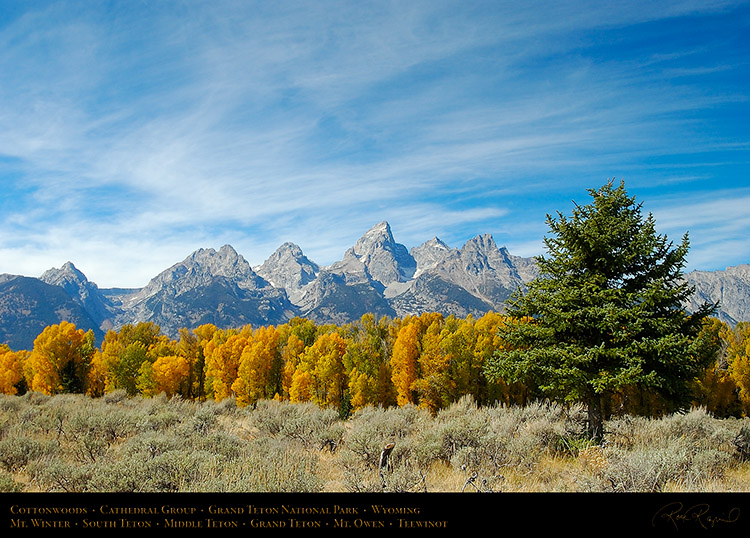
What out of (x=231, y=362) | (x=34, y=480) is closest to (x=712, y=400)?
(x=231, y=362)

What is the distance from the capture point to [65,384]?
41062 mm

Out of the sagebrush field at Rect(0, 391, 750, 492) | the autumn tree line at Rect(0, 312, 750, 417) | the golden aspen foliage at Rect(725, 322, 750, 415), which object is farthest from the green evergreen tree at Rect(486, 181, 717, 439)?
the golden aspen foliage at Rect(725, 322, 750, 415)

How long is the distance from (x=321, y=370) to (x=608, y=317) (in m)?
35.7

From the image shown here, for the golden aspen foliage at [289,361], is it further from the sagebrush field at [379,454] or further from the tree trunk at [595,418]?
the tree trunk at [595,418]

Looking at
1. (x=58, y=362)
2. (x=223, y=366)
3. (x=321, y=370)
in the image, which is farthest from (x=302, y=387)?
(x=58, y=362)

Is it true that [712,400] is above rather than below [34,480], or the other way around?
below

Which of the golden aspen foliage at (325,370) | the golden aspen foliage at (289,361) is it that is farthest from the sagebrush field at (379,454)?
the golden aspen foliage at (289,361)

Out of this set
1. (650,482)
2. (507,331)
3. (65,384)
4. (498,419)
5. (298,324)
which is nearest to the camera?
(650,482)

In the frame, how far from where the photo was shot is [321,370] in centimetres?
4288

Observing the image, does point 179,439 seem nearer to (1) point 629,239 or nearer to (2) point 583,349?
(2) point 583,349

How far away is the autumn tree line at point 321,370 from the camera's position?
127 feet

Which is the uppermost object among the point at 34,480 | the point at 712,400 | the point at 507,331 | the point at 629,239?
the point at 629,239

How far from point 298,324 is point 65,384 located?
30.1 meters

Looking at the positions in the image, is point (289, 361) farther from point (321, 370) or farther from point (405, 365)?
point (405, 365)
